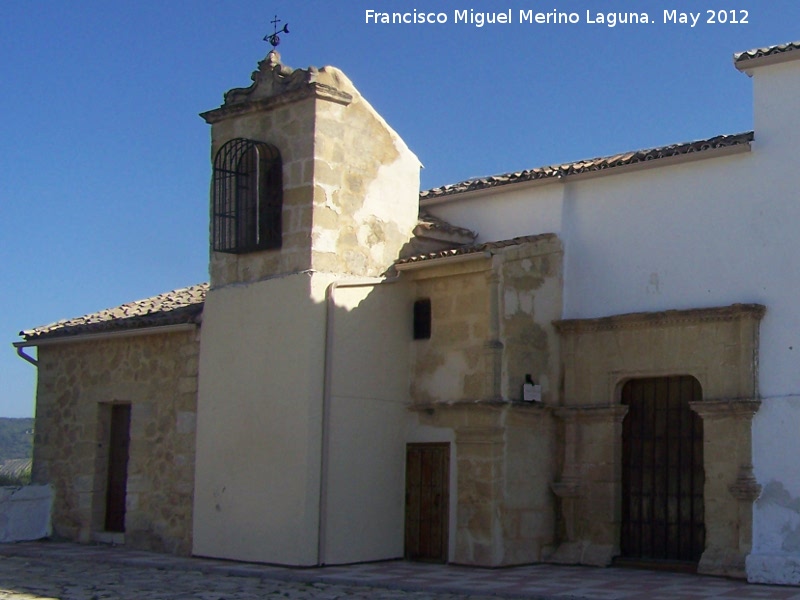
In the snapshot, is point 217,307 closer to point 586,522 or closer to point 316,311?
point 316,311

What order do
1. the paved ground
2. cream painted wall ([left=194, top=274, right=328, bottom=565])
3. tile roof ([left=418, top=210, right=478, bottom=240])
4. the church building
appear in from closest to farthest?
1. the paved ground
2. the church building
3. cream painted wall ([left=194, top=274, right=328, bottom=565])
4. tile roof ([left=418, top=210, right=478, bottom=240])

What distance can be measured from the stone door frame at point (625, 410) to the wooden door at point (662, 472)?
0.58ft

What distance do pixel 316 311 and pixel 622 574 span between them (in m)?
4.36

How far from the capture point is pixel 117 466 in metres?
15.5

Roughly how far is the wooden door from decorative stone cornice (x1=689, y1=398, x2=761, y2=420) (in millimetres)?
335

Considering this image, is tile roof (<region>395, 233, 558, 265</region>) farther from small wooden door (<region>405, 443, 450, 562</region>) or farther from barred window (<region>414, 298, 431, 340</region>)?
small wooden door (<region>405, 443, 450, 562</region>)

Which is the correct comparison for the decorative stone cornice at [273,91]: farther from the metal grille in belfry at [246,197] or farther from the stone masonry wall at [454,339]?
the stone masonry wall at [454,339]

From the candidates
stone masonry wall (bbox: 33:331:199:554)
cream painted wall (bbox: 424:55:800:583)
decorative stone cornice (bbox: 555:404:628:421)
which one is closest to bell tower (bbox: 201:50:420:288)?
stone masonry wall (bbox: 33:331:199:554)

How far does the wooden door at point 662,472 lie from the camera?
1242 centimetres

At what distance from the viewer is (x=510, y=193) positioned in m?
14.3

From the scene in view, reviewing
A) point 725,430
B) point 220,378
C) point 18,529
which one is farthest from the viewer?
point 18,529

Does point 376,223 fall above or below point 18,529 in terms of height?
above

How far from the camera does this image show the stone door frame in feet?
38.7

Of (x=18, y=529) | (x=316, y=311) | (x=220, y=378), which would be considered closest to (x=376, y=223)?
(x=316, y=311)
